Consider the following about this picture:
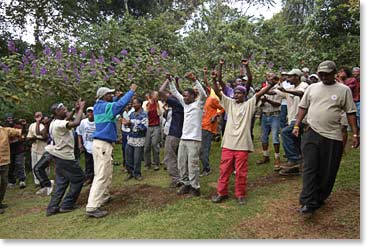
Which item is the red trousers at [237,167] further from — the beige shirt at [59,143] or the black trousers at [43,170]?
the black trousers at [43,170]

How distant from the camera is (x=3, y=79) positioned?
8727 millimetres

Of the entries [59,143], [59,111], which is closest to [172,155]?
[59,143]

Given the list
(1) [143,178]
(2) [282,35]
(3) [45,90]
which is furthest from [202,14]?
(1) [143,178]

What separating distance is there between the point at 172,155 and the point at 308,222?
2.57 metres

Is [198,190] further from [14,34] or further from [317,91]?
[14,34]

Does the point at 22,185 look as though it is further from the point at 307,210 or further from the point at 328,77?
the point at 328,77

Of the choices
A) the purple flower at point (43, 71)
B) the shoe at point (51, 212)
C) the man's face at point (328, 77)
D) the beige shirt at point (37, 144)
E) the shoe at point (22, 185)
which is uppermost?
the purple flower at point (43, 71)

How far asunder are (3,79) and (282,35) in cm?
1276

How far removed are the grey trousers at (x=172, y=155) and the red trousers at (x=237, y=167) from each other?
1.18 m

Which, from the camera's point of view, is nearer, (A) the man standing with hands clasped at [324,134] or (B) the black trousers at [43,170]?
(A) the man standing with hands clasped at [324,134]

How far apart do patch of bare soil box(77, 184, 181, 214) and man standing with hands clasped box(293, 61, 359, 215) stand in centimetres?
207

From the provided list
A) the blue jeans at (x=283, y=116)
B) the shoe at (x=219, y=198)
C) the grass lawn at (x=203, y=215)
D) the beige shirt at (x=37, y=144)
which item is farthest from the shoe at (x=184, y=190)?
the beige shirt at (x=37, y=144)

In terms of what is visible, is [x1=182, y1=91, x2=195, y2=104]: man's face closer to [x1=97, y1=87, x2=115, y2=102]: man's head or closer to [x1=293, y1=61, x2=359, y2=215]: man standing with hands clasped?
[x1=97, y1=87, x2=115, y2=102]: man's head

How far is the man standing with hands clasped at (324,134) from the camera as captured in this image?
433 centimetres
